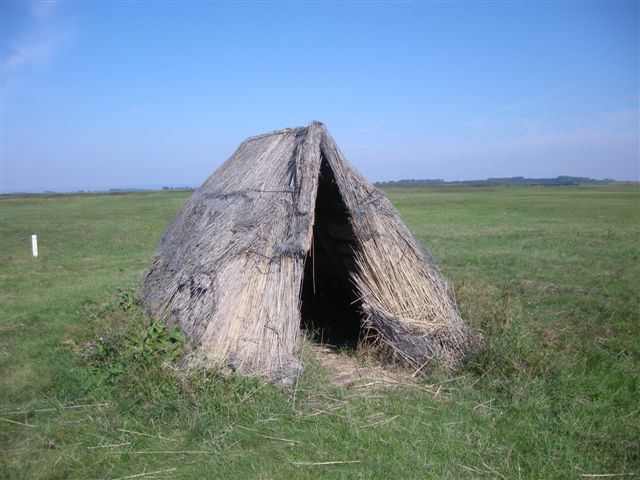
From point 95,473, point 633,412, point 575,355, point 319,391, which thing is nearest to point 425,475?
point 319,391

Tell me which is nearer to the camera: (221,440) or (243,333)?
(221,440)

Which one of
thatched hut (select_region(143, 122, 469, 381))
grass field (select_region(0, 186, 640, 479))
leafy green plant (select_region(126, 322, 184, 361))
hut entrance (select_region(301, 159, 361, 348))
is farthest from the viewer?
hut entrance (select_region(301, 159, 361, 348))

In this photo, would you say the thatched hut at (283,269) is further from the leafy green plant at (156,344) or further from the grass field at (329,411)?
the grass field at (329,411)

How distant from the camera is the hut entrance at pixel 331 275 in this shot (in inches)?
288

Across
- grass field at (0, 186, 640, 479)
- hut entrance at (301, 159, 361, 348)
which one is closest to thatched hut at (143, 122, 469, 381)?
hut entrance at (301, 159, 361, 348)

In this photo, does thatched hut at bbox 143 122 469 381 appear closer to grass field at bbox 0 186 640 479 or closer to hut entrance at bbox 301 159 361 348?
hut entrance at bbox 301 159 361 348

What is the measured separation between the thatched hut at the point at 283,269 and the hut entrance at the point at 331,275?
0.06m

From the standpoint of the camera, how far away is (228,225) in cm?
627

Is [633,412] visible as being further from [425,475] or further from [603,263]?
[603,263]

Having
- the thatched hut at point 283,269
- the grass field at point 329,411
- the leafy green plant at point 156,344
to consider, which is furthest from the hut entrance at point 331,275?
the leafy green plant at point 156,344

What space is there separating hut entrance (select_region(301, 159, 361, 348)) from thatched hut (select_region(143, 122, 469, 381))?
6 centimetres

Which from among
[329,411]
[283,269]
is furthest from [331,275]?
[329,411]

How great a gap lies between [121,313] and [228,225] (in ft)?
6.54

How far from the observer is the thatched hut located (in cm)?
559
